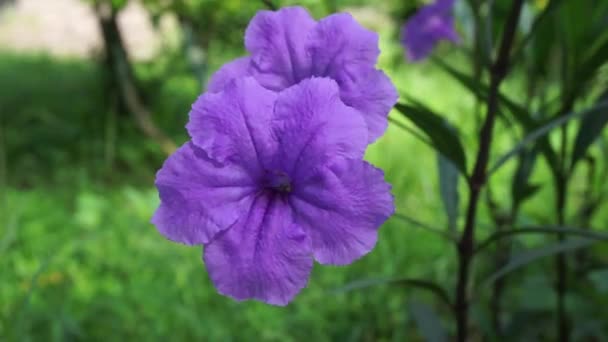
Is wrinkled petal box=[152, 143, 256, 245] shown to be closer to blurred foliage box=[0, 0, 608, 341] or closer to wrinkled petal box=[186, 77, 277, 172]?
wrinkled petal box=[186, 77, 277, 172]

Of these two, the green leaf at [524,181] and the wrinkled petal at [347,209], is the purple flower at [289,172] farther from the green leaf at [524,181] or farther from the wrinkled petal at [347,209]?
the green leaf at [524,181]

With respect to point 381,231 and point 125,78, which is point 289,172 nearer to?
point 381,231

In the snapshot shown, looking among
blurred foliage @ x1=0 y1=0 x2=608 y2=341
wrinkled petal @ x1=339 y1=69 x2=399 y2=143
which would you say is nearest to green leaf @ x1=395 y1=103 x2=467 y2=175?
blurred foliage @ x1=0 y1=0 x2=608 y2=341

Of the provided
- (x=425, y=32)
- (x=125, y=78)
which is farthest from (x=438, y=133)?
(x=125, y=78)

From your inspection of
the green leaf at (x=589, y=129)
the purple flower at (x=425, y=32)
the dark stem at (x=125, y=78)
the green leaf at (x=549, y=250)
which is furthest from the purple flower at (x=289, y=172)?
the dark stem at (x=125, y=78)

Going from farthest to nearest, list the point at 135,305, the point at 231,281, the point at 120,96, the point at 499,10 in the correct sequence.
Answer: the point at 120,96, the point at 135,305, the point at 499,10, the point at 231,281

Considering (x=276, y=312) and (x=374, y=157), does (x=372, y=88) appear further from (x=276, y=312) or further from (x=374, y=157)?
(x=374, y=157)

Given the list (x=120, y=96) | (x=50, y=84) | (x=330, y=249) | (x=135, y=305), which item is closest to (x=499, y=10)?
(x=330, y=249)
